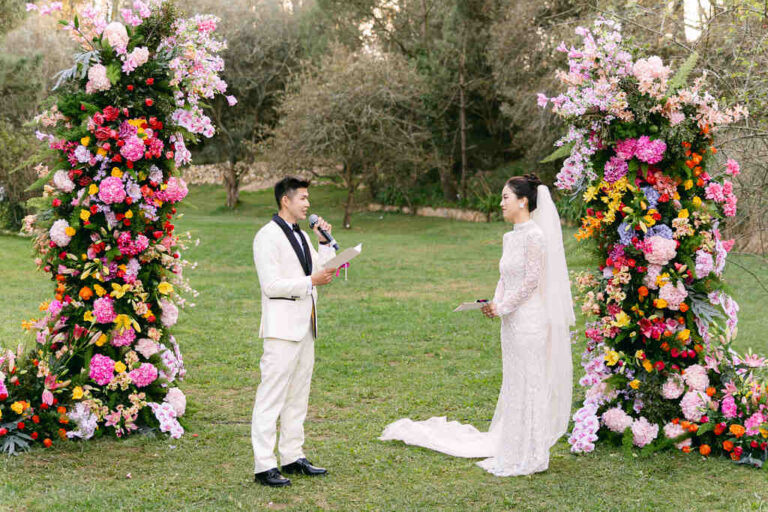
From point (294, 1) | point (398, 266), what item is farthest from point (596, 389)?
point (294, 1)

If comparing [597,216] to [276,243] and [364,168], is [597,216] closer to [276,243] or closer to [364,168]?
[276,243]

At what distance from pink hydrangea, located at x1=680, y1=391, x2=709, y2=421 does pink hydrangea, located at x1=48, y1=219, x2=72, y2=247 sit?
17.9ft

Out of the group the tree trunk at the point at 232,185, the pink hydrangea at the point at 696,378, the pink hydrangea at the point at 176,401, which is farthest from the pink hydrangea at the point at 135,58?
the tree trunk at the point at 232,185

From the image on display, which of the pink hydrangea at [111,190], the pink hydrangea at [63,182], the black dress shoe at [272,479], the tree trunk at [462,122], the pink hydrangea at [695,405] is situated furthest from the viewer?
the tree trunk at [462,122]

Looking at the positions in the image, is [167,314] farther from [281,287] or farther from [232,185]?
[232,185]

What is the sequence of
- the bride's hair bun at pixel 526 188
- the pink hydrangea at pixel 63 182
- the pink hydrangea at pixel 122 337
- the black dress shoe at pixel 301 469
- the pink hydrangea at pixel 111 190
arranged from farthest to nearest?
1. the pink hydrangea at pixel 122 337
2. the pink hydrangea at pixel 63 182
3. the pink hydrangea at pixel 111 190
4. the bride's hair bun at pixel 526 188
5. the black dress shoe at pixel 301 469

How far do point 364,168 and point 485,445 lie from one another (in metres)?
25.6

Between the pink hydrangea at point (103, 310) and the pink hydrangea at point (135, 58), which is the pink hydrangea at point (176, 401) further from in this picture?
the pink hydrangea at point (135, 58)

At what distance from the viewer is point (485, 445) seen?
6836 millimetres

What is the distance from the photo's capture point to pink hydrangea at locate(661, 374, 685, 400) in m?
6.68

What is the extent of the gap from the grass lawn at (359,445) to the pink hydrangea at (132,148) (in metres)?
0.66

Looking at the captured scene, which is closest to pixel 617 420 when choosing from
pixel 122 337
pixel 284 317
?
pixel 284 317

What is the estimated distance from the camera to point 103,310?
6.80m

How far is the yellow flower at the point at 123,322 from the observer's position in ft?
22.5
